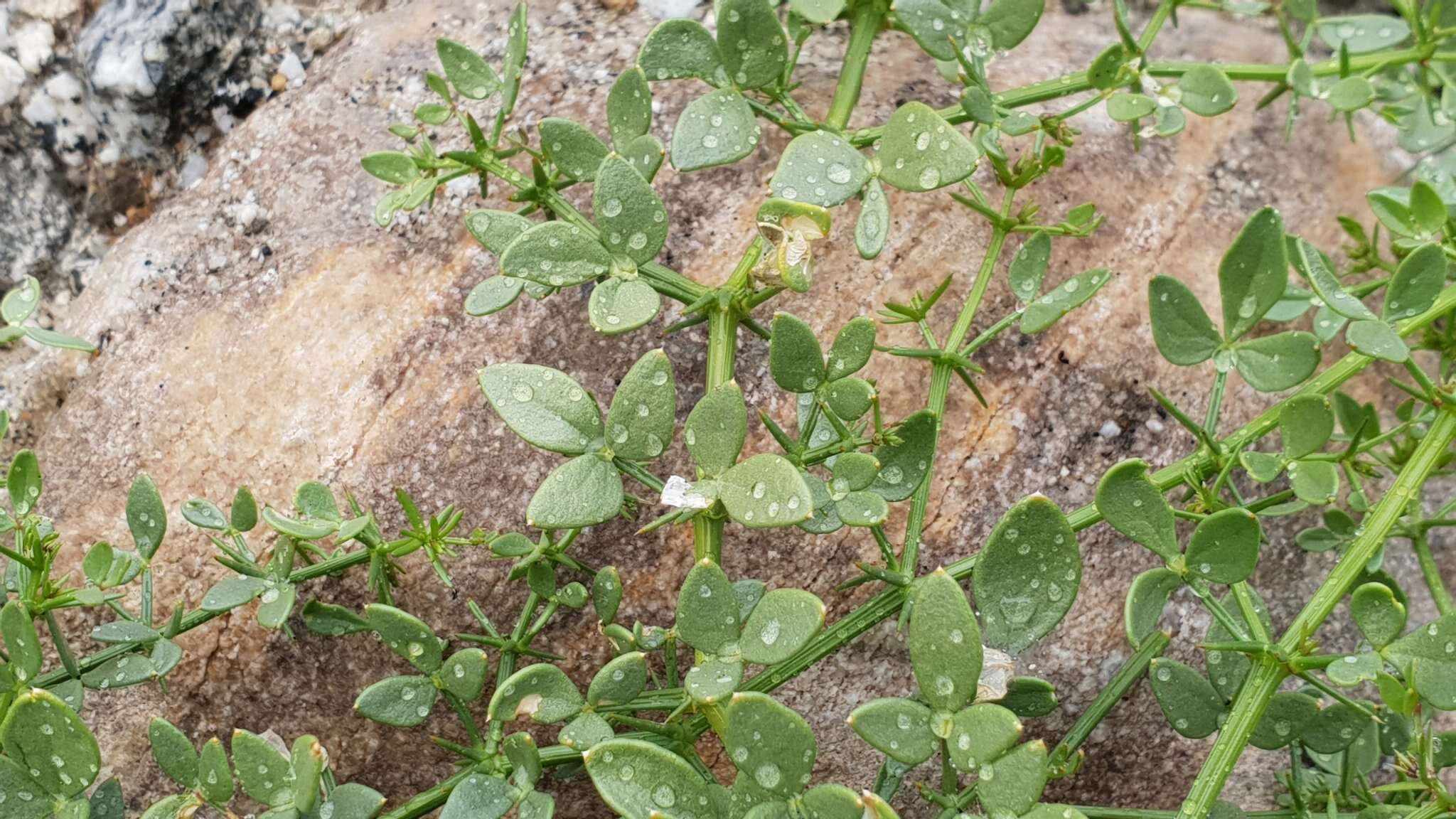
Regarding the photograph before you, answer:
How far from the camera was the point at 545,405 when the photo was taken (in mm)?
1144

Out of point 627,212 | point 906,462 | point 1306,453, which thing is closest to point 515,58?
point 627,212

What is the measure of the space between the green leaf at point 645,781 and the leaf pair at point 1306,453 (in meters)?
0.66

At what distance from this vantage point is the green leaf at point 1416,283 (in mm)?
1179

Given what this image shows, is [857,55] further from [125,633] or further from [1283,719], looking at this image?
[125,633]

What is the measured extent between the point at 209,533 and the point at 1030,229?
3.58 feet

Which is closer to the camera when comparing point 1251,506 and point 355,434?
point 1251,506

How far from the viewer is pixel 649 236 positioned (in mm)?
1189

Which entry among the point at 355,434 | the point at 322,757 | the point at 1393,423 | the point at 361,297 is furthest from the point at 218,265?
A: the point at 1393,423

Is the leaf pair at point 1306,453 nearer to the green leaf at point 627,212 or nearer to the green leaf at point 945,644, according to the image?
the green leaf at point 945,644

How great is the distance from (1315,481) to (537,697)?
81cm

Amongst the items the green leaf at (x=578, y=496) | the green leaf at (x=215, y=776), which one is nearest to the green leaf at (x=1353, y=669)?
the green leaf at (x=578, y=496)

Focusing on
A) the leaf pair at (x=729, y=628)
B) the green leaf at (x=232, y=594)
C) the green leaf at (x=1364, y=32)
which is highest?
the green leaf at (x=1364, y=32)

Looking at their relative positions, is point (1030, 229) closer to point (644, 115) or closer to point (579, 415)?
point (644, 115)

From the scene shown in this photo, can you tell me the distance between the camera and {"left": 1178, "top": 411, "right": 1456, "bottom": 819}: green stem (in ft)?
3.56
